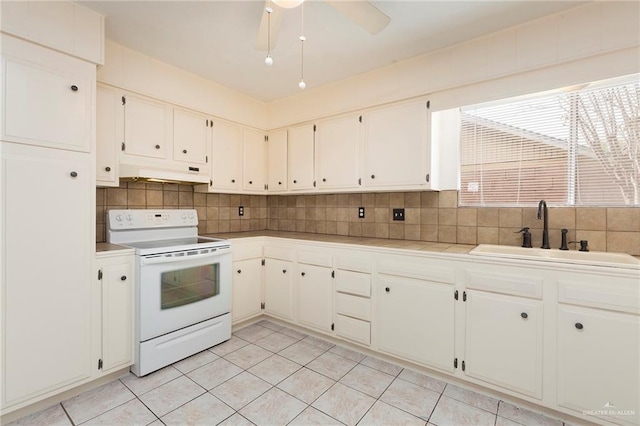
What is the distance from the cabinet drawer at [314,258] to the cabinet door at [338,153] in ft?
2.35

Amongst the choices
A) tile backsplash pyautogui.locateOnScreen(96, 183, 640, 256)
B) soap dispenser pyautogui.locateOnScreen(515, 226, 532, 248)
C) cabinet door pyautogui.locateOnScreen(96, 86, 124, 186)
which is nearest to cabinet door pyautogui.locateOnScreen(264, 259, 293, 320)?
tile backsplash pyautogui.locateOnScreen(96, 183, 640, 256)

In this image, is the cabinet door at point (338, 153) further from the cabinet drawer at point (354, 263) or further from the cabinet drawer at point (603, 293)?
the cabinet drawer at point (603, 293)

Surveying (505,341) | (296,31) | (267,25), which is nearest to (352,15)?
(267,25)

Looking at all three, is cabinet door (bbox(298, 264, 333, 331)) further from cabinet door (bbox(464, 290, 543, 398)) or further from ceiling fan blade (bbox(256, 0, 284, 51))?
ceiling fan blade (bbox(256, 0, 284, 51))

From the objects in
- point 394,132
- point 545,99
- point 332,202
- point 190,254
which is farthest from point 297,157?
point 545,99

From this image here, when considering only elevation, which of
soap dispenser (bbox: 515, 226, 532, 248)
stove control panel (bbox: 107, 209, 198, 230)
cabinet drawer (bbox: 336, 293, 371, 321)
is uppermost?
stove control panel (bbox: 107, 209, 198, 230)

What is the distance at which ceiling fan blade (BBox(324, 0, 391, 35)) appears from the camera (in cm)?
155

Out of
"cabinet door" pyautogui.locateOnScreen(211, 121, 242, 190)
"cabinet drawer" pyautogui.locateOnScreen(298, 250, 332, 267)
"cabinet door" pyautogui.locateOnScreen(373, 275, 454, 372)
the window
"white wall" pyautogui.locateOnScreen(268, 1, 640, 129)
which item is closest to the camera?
"white wall" pyautogui.locateOnScreen(268, 1, 640, 129)

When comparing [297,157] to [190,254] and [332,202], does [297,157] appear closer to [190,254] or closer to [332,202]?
[332,202]

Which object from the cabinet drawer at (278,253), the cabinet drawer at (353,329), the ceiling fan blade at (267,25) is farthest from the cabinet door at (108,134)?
the cabinet drawer at (353,329)

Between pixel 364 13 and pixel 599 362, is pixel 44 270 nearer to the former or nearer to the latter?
pixel 364 13

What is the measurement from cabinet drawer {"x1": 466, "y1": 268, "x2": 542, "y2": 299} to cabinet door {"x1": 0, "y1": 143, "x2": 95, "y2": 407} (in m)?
2.59

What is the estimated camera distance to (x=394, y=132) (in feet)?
8.71

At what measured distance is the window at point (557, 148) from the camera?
202 cm
